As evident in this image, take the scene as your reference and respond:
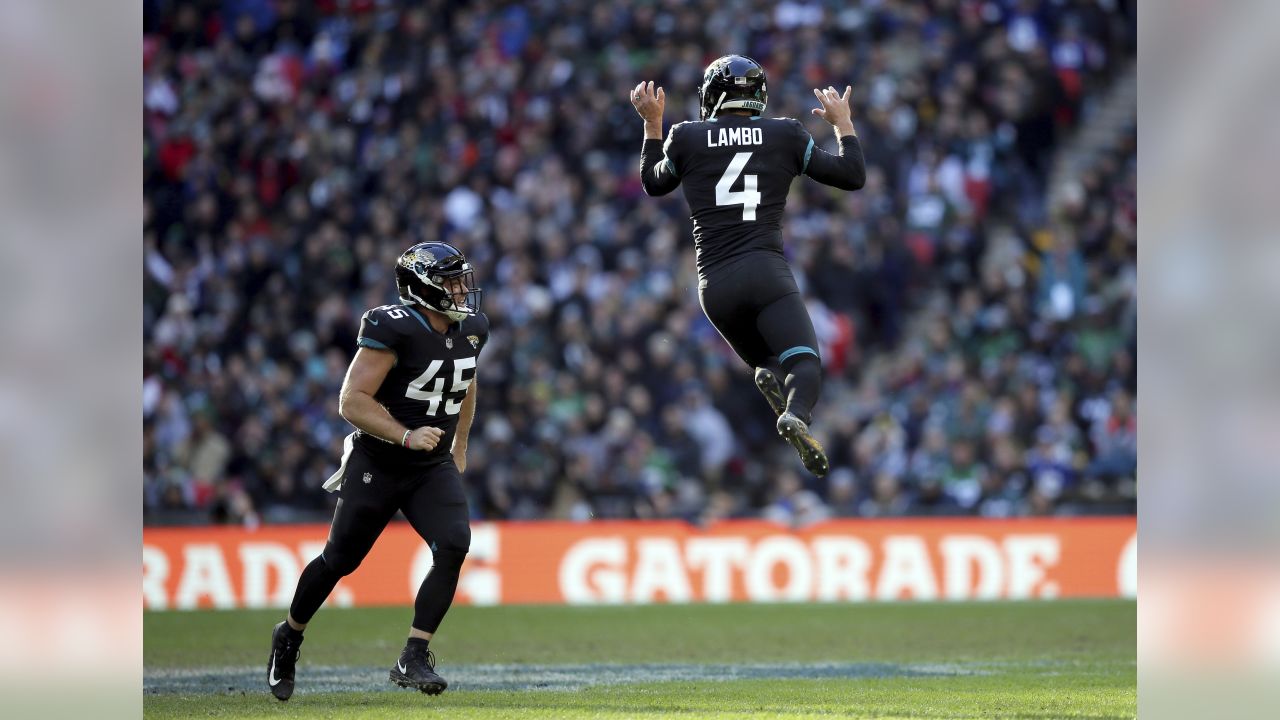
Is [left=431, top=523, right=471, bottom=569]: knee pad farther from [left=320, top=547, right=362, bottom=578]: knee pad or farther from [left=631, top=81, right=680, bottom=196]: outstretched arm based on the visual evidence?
[left=631, top=81, right=680, bottom=196]: outstretched arm

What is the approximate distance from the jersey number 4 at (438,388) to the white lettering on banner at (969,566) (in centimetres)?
958

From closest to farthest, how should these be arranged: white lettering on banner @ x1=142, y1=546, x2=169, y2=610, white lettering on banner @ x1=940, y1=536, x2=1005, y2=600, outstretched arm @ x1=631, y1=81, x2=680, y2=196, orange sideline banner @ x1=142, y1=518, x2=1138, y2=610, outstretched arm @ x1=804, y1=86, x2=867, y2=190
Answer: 1. outstretched arm @ x1=804, y1=86, x2=867, y2=190
2. outstretched arm @ x1=631, y1=81, x2=680, y2=196
3. white lettering on banner @ x1=142, y1=546, x2=169, y2=610
4. orange sideline banner @ x1=142, y1=518, x2=1138, y2=610
5. white lettering on banner @ x1=940, y1=536, x2=1005, y2=600

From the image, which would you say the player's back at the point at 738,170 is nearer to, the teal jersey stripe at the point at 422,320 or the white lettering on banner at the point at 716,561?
the teal jersey stripe at the point at 422,320

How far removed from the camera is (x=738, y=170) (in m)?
8.98

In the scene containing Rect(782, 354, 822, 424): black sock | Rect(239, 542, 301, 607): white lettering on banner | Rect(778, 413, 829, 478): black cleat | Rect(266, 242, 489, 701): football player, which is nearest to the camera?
Rect(778, 413, 829, 478): black cleat

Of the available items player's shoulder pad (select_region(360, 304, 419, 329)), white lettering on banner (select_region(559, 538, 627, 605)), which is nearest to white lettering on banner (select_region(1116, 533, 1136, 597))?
white lettering on banner (select_region(559, 538, 627, 605))

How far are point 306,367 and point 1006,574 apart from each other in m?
8.47

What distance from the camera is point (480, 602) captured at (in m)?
17.5

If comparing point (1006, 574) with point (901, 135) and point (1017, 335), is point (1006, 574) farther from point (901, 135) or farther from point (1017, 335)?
point (901, 135)

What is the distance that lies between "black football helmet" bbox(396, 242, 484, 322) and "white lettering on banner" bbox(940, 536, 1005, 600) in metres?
9.85

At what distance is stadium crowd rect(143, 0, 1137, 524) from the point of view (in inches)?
738

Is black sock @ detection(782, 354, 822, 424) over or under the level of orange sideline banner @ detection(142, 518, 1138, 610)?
over

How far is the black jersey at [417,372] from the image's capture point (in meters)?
9.20

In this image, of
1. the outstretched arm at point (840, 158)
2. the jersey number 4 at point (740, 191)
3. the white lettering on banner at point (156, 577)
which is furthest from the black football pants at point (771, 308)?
the white lettering on banner at point (156, 577)
